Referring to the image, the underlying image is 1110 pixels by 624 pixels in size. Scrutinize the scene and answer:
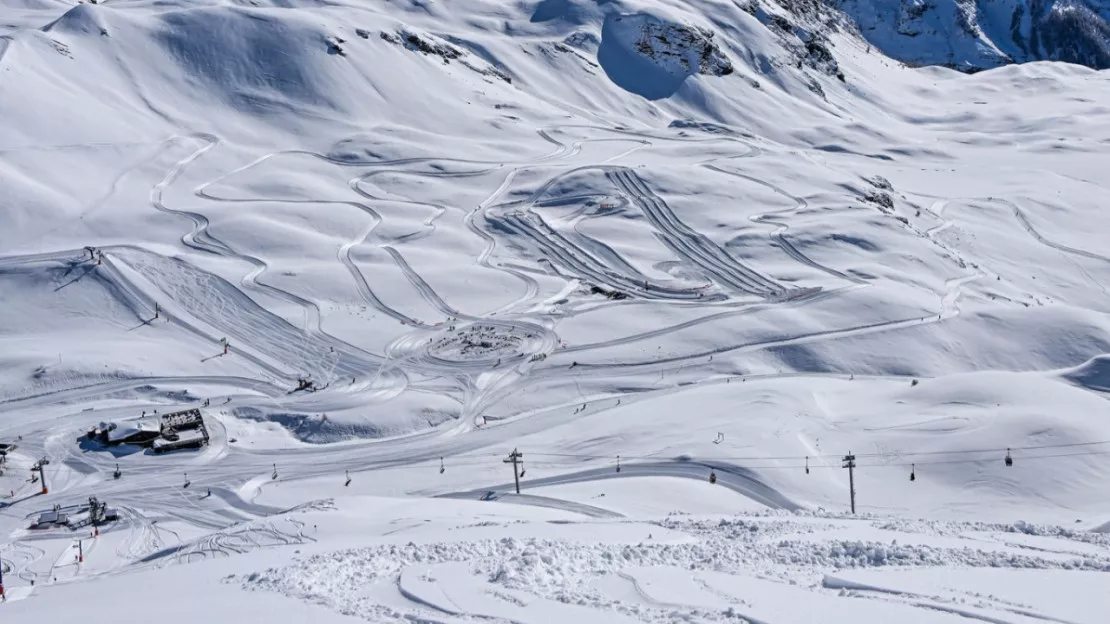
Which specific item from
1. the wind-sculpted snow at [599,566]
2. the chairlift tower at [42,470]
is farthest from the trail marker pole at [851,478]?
the chairlift tower at [42,470]

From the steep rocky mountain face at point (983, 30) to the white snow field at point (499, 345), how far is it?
64.3 meters

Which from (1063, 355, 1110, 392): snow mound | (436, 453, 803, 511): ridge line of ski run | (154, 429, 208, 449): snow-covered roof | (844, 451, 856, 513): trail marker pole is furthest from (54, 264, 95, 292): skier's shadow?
(1063, 355, 1110, 392): snow mound

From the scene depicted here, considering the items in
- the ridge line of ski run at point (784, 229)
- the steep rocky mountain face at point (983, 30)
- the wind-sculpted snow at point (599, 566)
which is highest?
the steep rocky mountain face at point (983, 30)

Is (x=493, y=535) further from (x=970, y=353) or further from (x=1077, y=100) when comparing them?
(x=1077, y=100)

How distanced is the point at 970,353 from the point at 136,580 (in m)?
36.3

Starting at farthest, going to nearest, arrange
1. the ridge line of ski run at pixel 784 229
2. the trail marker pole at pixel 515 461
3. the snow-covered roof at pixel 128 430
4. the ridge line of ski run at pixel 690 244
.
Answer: the ridge line of ski run at pixel 784 229, the ridge line of ski run at pixel 690 244, the snow-covered roof at pixel 128 430, the trail marker pole at pixel 515 461

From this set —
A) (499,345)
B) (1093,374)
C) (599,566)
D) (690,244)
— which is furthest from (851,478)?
(690,244)

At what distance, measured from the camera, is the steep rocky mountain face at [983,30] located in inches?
5856

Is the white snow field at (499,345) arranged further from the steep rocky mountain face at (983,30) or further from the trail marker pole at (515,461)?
the steep rocky mountain face at (983,30)

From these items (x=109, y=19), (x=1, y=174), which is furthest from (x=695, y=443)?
(x=109, y=19)

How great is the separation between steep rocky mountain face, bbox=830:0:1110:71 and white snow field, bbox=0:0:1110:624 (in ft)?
211

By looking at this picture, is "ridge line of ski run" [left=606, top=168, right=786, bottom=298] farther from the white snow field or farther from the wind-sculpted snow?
the wind-sculpted snow

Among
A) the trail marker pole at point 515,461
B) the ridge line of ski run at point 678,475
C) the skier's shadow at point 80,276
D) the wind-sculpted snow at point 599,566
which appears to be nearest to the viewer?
the wind-sculpted snow at point 599,566

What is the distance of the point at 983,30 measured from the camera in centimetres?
15950
